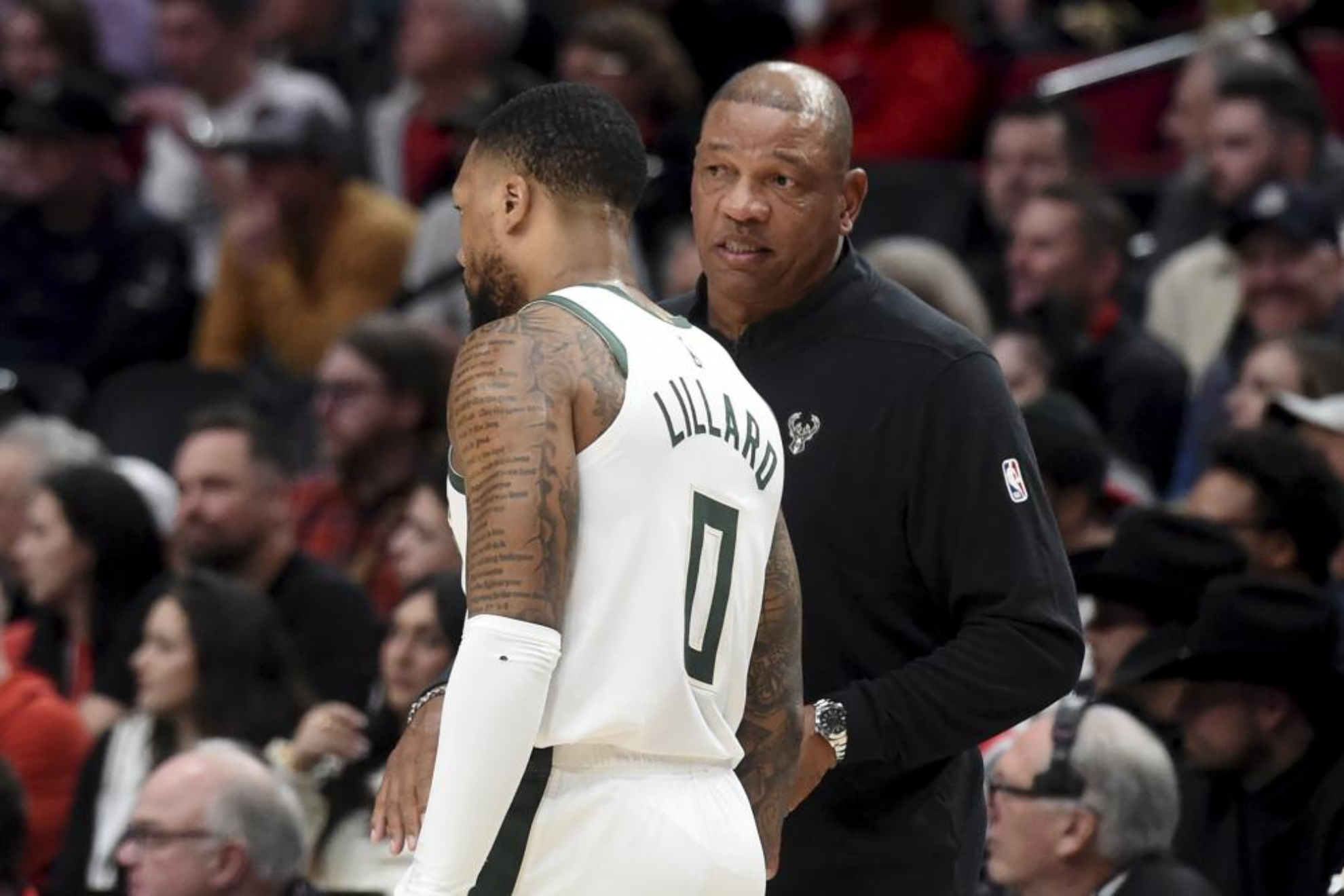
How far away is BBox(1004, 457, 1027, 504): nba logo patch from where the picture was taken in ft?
12.0

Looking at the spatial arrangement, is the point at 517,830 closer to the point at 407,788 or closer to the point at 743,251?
the point at 407,788

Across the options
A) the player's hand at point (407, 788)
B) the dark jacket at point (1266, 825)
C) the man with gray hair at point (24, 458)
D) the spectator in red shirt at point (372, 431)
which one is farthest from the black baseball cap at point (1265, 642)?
the man with gray hair at point (24, 458)

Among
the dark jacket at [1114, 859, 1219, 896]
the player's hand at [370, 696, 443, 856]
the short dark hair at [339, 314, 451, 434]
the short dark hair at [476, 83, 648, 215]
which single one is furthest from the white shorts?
the short dark hair at [339, 314, 451, 434]

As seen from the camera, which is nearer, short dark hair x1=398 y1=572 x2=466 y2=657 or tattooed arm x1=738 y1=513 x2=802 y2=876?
tattooed arm x1=738 y1=513 x2=802 y2=876

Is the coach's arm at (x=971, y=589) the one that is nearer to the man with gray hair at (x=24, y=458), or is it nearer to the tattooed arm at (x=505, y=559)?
the tattooed arm at (x=505, y=559)

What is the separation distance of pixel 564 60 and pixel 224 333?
1.64m

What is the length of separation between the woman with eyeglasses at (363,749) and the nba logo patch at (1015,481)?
2.56 meters

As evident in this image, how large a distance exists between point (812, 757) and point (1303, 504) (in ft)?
9.24

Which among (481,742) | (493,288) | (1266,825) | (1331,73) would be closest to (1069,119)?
(1331,73)

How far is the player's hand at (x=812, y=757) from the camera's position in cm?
346

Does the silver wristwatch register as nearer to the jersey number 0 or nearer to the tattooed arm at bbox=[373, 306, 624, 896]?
the jersey number 0

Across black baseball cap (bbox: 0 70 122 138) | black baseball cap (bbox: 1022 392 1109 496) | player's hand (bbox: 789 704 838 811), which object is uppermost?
black baseball cap (bbox: 0 70 122 138)

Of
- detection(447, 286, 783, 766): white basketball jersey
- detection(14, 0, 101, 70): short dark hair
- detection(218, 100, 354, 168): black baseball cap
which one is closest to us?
detection(447, 286, 783, 766): white basketball jersey

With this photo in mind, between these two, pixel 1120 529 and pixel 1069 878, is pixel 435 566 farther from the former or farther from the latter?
pixel 1069 878
